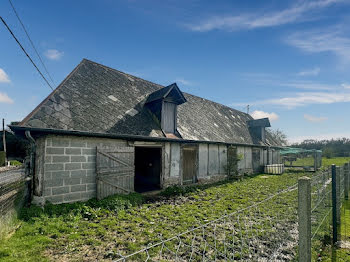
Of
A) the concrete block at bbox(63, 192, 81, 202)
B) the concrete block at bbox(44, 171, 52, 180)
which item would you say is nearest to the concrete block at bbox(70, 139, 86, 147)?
the concrete block at bbox(44, 171, 52, 180)

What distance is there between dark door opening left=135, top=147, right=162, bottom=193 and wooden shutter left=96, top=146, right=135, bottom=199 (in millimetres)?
2416

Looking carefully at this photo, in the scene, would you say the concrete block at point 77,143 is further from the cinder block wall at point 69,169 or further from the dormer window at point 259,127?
the dormer window at point 259,127

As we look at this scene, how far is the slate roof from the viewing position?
23.2 ft

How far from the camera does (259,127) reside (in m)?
19.6

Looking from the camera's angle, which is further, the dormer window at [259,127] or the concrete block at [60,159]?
the dormer window at [259,127]

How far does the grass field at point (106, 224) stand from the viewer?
12.9 ft

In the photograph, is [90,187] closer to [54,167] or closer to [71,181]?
[71,181]

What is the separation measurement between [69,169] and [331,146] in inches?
1720

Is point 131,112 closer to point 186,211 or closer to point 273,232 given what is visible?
point 186,211

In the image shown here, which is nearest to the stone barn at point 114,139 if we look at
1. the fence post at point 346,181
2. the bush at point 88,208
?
the bush at point 88,208

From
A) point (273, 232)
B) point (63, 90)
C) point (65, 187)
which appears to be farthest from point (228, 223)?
point (63, 90)

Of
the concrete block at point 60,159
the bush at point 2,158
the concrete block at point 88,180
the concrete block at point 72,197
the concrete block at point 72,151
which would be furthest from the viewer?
the bush at point 2,158

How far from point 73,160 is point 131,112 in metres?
3.77

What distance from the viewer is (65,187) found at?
655 cm
